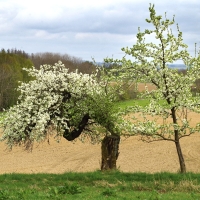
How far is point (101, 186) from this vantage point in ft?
40.9

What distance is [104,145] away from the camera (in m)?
16.9

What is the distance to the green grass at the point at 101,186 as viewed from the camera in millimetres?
9633

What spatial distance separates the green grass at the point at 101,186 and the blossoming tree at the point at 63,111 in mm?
1824

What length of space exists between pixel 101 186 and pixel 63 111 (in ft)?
17.0

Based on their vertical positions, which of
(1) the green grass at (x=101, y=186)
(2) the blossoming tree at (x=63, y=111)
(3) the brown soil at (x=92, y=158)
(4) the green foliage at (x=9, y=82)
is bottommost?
(3) the brown soil at (x=92, y=158)

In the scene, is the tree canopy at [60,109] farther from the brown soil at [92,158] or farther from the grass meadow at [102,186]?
the brown soil at [92,158]

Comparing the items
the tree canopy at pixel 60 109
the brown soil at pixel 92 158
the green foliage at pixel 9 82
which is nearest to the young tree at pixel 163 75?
the tree canopy at pixel 60 109

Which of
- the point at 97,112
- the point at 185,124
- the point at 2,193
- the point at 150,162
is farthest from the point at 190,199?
the point at 150,162

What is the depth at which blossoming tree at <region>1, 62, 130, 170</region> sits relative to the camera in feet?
50.6

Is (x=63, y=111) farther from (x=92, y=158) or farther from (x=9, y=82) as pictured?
(x=9, y=82)

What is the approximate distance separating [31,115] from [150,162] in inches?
579

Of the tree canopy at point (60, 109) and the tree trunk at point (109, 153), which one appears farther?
the tree trunk at point (109, 153)

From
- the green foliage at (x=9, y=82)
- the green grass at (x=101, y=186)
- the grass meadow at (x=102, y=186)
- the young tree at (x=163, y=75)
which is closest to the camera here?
the grass meadow at (x=102, y=186)

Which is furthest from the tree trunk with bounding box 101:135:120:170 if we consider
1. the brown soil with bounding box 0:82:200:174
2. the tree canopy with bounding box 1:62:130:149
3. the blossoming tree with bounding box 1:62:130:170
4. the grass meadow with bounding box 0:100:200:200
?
the brown soil with bounding box 0:82:200:174
